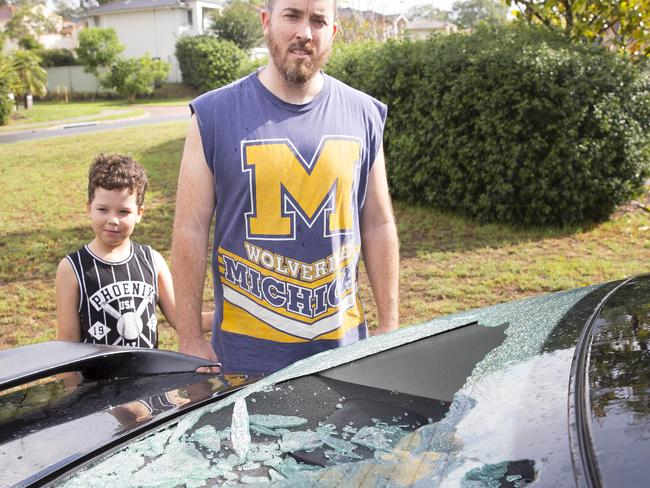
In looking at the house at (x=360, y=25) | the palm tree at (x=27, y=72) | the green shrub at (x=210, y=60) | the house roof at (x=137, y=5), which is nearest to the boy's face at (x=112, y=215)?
the house at (x=360, y=25)

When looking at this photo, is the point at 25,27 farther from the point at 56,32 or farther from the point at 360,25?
the point at 360,25

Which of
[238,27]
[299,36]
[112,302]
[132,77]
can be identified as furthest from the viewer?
[238,27]

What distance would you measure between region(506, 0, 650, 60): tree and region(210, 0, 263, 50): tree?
3208 cm

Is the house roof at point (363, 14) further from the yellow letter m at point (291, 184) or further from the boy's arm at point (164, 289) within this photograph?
the yellow letter m at point (291, 184)

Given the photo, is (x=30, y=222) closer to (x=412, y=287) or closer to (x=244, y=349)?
(x=412, y=287)

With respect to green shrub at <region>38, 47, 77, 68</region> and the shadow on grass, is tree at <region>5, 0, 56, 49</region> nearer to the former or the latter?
green shrub at <region>38, 47, 77, 68</region>

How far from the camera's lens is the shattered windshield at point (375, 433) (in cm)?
114

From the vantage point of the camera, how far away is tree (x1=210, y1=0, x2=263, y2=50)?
1529 inches

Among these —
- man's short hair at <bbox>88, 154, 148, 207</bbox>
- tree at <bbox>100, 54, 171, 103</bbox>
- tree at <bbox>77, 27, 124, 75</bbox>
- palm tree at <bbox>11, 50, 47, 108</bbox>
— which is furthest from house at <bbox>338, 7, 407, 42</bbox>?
tree at <bbox>77, 27, 124, 75</bbox>

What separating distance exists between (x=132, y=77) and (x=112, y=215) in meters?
34.9

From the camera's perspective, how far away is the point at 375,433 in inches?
56.0

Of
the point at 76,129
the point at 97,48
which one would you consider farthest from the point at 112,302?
→ the point at 97,48

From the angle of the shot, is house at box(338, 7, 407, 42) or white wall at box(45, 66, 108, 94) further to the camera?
white wall at box(45, 66, 108, 94)

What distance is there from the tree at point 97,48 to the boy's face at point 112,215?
3879 cm
